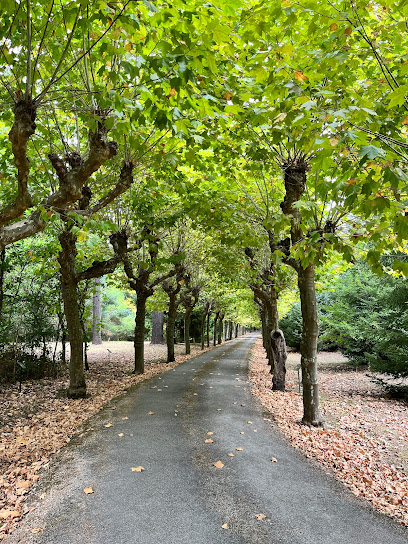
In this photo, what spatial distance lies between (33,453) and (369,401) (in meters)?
8.82

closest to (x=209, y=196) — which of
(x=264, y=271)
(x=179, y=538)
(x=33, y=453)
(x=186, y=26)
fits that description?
(x=264, y=271)

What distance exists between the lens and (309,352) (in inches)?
284

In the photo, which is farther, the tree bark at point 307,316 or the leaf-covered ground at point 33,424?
the tree bark at point 307,316

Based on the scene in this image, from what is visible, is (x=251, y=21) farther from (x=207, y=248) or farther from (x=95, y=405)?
(x=207, y=248)

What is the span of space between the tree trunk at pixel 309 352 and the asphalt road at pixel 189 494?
3.37 ft

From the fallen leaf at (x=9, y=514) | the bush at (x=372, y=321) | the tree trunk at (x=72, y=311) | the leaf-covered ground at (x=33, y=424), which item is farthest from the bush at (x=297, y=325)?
the fallen leaf at (x=9, y=514)

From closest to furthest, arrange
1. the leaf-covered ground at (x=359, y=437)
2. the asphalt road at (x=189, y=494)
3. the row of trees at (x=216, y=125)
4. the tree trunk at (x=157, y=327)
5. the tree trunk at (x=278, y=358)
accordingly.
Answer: the row of trees at (x=216, y=125)
the asphalt road at (x=189, y=494)
the leaf-covered ground at (x=359, y=437)
the tree trunk at (x=278, y=358)
the tree trunk at (x=157, y=327)

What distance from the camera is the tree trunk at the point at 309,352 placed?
7.20m

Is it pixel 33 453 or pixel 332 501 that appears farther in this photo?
pixel 33 453

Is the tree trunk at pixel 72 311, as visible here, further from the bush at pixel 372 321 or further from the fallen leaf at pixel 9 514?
the bush at pixel 372 321

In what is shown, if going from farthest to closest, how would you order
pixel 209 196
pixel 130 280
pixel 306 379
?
pixel 130 280 → pixel 209 196 → pixel 306 379

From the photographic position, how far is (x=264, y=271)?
1312 centimetres

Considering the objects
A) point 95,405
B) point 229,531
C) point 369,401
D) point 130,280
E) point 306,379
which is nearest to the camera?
point 229,531

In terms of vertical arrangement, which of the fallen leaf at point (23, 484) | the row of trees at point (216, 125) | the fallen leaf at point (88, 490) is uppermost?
the row of trees at point (216, 125)
